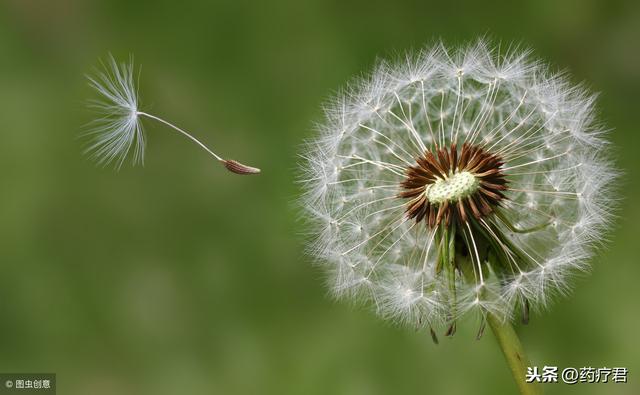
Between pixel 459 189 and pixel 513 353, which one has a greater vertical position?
pixel 459 189

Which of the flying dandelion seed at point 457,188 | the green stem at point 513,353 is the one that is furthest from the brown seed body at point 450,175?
the green stem at point 513,353

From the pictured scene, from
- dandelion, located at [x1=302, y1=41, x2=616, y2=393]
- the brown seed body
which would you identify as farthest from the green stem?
the brown seed body

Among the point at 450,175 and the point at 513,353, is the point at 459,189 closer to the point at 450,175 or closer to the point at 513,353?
the point at 450,175

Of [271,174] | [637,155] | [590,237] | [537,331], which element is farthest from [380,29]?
[590,237]

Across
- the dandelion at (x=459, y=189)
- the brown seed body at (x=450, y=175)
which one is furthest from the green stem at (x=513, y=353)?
the brown seed body at (x=450, y=175)

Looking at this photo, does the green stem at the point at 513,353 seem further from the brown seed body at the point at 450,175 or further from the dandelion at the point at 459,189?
the brown seed body at the point at 450,175

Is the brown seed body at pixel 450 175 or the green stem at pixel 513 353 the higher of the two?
the brown seed body at pixel 450 175

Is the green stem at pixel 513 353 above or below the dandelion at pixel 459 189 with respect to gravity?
below

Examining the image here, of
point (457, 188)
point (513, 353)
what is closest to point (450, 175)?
point (457, 188)
